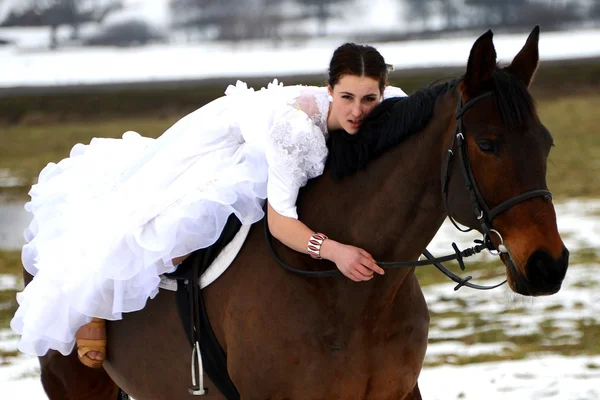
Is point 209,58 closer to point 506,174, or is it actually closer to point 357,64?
point 357,64

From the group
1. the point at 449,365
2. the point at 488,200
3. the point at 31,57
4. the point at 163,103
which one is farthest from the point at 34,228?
the point at 31,57

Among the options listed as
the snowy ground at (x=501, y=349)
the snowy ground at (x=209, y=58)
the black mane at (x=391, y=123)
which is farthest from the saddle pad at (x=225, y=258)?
the snowy ground at (x=209, y=58)

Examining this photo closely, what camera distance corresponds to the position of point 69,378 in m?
4.55

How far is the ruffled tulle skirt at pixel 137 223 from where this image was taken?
3.71m

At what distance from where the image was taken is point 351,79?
336 centimetres

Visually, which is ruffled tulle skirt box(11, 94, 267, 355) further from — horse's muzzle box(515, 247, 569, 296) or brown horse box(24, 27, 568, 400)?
horse's muzzle box(515, 247, 569, 296)

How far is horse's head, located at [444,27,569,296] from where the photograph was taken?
288 cm

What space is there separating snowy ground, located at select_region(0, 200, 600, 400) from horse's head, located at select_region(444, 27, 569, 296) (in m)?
2.28

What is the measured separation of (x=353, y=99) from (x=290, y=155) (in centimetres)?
30

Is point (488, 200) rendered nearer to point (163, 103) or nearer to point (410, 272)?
point (410, 272)

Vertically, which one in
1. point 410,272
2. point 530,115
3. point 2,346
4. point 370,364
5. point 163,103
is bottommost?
point 163,103

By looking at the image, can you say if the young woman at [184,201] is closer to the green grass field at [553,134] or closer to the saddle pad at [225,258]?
the saddle pad at [225,258]

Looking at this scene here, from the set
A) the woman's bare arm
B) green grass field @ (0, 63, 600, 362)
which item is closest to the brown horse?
the woman's bare arm

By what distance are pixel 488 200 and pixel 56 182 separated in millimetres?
2373
